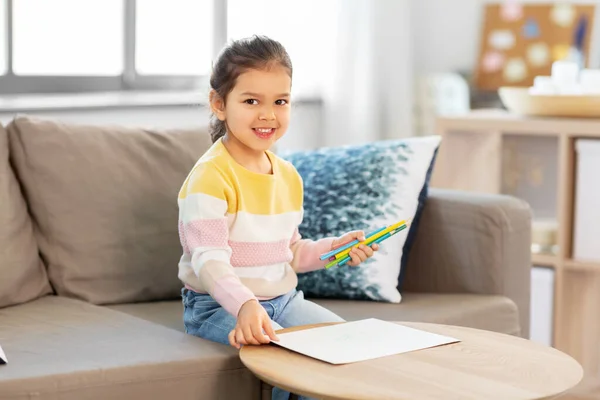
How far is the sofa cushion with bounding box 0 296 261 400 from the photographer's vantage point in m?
1.50

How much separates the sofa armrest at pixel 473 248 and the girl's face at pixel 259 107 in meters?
0.62

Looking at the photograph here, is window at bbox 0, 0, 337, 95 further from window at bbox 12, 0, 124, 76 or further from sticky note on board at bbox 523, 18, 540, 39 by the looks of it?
sticky note on board at bbox 523, 18, 540, 39

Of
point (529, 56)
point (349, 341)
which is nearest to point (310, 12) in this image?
point (529, 56)

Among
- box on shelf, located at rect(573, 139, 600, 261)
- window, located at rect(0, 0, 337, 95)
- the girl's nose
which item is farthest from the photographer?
window, located at rect(0, 0, 337, 95)

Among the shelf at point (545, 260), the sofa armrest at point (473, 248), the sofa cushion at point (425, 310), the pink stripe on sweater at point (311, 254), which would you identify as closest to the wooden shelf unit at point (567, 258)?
the shelf at point (545, 260)

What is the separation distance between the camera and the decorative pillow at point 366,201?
2109 mm

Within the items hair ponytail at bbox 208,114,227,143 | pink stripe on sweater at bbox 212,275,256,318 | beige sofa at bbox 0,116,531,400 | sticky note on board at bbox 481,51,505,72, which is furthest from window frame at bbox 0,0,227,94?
pink stripe on sweater at bbox 212,275,256,318

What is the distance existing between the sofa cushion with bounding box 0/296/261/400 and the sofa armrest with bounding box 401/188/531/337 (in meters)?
0.68

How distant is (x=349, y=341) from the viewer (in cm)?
154

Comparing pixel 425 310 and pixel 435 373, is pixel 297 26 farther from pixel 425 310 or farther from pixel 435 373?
pixel 435 373

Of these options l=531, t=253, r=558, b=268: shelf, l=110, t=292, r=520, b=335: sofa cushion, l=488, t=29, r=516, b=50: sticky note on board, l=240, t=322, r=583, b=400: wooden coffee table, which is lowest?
l=531, t=253, r=558, b=268: shelf

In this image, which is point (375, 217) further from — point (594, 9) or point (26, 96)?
point (594, 9)

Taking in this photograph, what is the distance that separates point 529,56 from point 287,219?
2.23m

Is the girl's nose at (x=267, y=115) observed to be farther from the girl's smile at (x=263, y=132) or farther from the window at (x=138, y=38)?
the window at (x=138, y=38)
